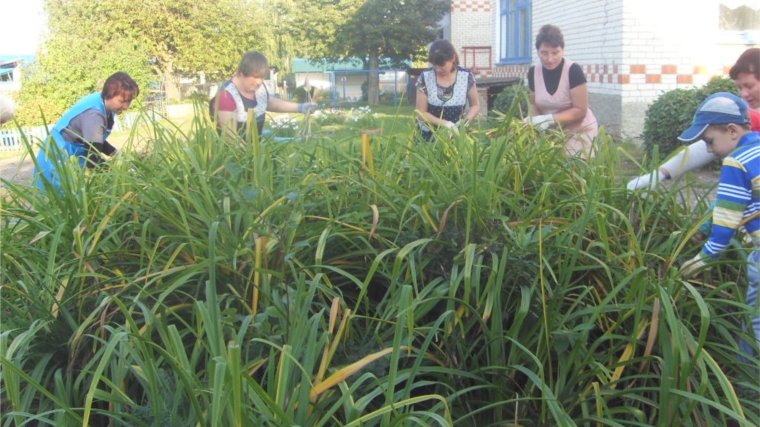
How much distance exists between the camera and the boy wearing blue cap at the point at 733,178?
2.07m

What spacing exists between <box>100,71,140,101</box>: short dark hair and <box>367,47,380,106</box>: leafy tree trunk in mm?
26635

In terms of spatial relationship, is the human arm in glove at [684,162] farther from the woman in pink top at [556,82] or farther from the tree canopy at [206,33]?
the tree canopy at [206,33]

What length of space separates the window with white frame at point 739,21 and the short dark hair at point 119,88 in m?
9.00

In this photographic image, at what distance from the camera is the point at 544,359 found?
→ 1.81 metres

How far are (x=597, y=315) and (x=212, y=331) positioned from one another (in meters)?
0.94

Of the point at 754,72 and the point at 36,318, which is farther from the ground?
the point at 754,72

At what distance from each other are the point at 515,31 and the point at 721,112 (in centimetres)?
1627

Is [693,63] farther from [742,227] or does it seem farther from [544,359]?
[544,359]

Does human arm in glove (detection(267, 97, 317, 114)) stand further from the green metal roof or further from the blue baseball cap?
the green metal roof

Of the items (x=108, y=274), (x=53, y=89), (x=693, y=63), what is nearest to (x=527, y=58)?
(x=693, y=63)

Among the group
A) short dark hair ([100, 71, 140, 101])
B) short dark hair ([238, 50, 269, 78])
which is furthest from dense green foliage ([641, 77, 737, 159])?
short dark hair ([100, 71, 140, 101])

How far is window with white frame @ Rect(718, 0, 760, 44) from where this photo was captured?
1012cm

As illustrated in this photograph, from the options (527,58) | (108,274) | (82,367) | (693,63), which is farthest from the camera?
(527,58)

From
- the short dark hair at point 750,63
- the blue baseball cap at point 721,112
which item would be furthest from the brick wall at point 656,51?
the blue baseball cap at point 721,112
